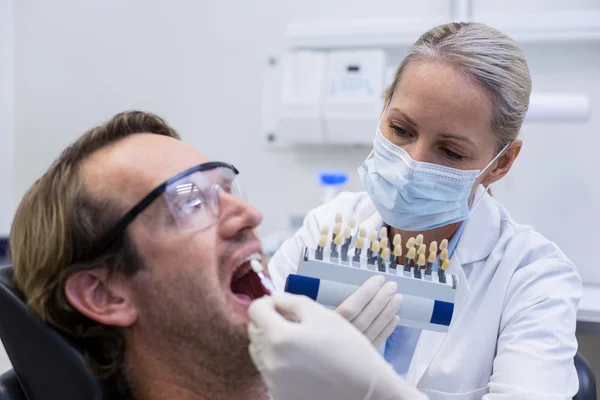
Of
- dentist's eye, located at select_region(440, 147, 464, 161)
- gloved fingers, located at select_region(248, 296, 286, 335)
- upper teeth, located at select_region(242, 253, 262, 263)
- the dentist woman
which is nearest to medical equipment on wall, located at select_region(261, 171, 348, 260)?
the dentist woman

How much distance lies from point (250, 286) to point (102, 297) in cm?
30

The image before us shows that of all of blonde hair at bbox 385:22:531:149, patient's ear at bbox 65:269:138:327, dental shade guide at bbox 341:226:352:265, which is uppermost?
blonde hair at bbox 385:22:531:149

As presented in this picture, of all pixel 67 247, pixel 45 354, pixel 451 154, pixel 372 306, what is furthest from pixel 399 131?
pixel 45 354

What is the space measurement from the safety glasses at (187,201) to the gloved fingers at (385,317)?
1.15 feet

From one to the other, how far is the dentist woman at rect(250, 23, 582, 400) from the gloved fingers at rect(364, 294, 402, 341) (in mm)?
357

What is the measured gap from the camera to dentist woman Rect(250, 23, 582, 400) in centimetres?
145

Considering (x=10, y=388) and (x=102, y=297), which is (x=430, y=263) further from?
(x=10, y=388)

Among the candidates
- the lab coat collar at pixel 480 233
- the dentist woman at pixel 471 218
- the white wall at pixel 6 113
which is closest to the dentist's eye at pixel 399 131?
the dentist woman at pixel 471 218

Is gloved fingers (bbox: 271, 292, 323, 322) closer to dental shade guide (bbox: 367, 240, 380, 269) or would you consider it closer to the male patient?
the male patient

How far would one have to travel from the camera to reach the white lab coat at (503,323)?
1384mm

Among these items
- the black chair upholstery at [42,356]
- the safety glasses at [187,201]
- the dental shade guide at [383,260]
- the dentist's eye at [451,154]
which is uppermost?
the dentist's eye at [451,154]

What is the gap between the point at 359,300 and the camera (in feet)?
3.75

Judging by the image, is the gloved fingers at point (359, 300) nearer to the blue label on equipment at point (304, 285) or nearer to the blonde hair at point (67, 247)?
the blue label on equipment at point (304, 285)

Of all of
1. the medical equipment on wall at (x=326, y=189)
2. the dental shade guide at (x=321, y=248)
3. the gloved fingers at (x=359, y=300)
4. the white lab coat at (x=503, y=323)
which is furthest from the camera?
the medical equipment on wall at (x=326, y=189)
